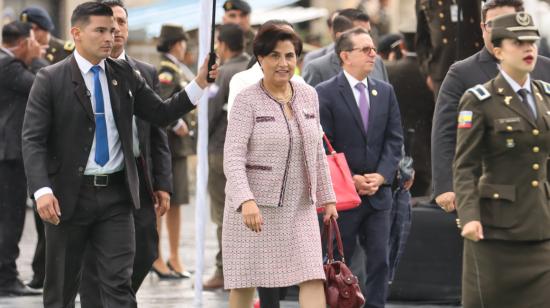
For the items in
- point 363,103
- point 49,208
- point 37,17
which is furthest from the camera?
point 37,17

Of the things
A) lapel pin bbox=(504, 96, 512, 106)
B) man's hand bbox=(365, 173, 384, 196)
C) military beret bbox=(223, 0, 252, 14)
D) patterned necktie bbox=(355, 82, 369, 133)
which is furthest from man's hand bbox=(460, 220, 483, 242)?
military beret bbox=(223, 0, 252, 14)

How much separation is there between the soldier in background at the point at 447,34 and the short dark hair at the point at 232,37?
5.91 ft

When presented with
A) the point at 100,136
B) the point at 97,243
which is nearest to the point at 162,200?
the point at 97,243

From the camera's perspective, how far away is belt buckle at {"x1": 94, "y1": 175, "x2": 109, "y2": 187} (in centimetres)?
901

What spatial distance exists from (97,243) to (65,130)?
0.67 metres

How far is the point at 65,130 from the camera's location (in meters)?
9.01

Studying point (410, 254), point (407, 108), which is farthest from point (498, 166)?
point (407, 108)

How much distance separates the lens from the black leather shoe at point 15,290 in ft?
42.2

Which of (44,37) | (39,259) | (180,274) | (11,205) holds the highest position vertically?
(44,37)

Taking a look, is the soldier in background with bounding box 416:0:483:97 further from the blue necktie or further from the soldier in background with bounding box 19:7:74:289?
the blue necktie

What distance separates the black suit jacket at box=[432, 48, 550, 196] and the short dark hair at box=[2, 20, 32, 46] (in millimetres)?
5209

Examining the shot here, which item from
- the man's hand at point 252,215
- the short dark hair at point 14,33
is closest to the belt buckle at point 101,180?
the man's hand at point 252,215

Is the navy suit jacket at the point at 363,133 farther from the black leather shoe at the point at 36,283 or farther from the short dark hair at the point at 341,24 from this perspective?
the black leather shoe at the point at 36,283

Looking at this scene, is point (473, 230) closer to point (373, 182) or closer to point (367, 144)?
point (373, 182)
